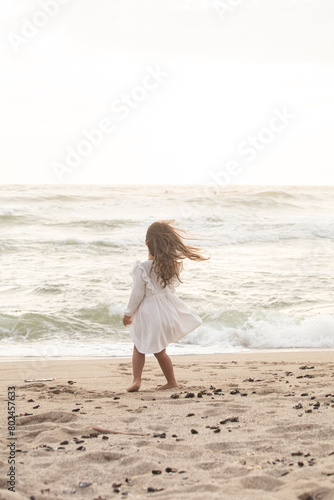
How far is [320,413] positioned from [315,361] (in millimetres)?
2772

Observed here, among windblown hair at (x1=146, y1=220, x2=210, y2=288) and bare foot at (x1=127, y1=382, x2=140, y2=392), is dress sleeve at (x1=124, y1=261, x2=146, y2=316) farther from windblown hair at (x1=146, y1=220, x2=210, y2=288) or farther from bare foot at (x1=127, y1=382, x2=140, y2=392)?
bare foot at (x1=127, y1=382, x2=140, y2=392)

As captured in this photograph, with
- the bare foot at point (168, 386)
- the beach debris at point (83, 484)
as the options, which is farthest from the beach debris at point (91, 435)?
the bare foot at point (168, 386)

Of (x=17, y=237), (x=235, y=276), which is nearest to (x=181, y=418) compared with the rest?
(x=235, y=276)

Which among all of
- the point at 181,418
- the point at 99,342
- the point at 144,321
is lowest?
the point at 99,342

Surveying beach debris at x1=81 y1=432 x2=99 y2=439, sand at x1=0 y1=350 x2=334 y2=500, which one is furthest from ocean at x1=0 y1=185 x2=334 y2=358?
beach debris at x1=81 y1=432 x2=99 y2=439

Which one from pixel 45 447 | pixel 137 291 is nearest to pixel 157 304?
pixel 137 291

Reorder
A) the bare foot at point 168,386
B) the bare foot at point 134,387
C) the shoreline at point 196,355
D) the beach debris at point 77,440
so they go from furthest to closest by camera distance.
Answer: the shoreline at point 196,355
the bare foot at point 168,386
the bare foot at point 134,387
the beach debris at point 77,440

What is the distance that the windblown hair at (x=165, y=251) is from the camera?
4.87 m

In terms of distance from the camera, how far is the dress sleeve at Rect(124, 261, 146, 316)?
488cm

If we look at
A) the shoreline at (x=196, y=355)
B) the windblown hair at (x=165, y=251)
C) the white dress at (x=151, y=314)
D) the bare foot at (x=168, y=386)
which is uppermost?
the windblown hair at (x=165, y=251)

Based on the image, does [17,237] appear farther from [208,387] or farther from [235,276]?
[208,387]

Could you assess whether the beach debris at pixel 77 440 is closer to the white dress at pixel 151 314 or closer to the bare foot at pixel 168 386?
the white dress at pixel 151 314

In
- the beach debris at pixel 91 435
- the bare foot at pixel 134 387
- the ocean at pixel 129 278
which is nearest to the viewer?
the beach debris at pixel 91 435

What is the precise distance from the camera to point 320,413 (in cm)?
375
